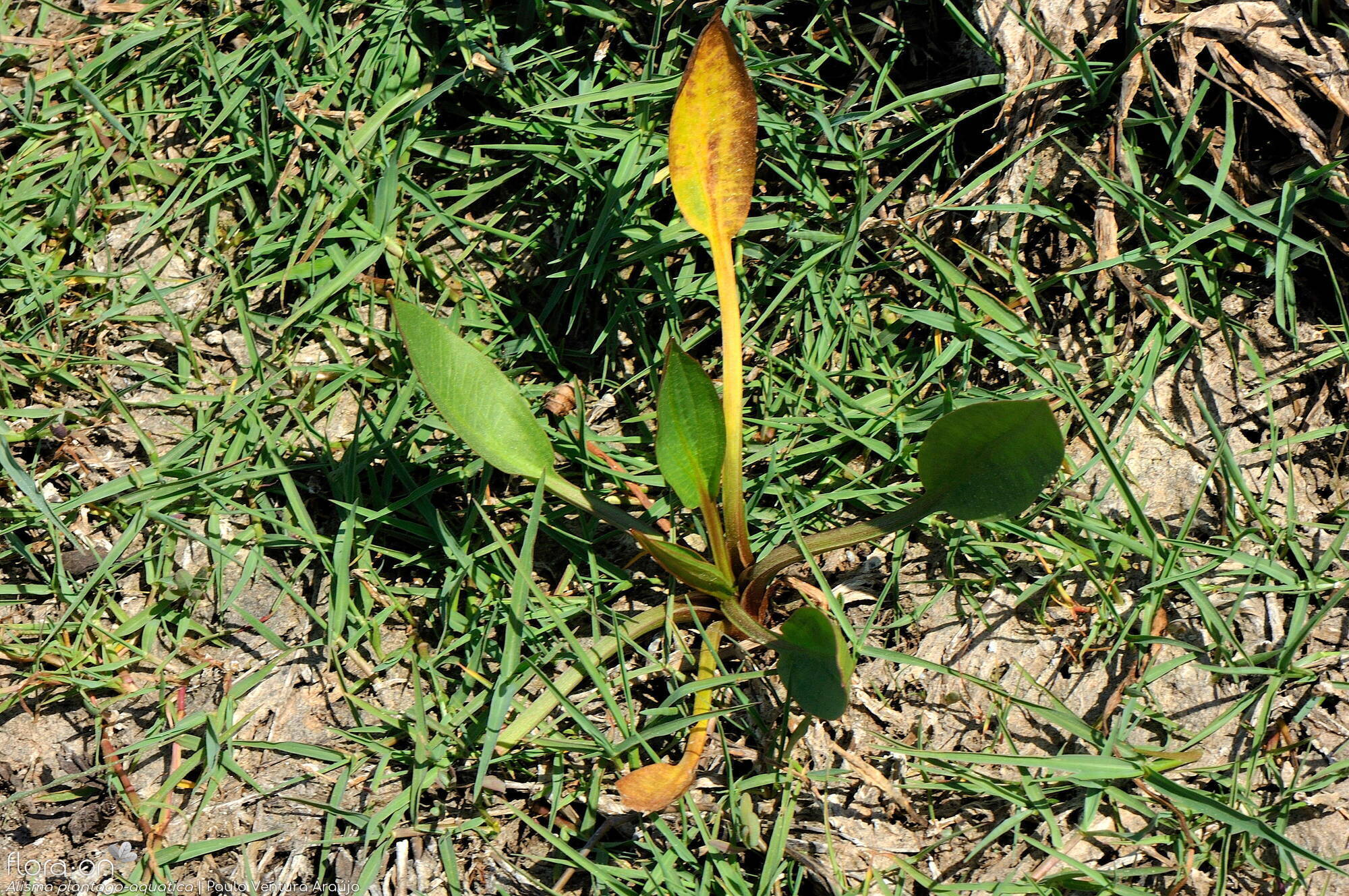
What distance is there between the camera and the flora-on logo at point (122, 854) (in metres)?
1.71

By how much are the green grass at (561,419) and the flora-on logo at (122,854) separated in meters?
0.02

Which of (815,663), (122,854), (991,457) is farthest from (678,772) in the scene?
(122,854)

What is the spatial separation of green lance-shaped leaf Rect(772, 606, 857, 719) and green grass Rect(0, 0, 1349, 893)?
0.60ft

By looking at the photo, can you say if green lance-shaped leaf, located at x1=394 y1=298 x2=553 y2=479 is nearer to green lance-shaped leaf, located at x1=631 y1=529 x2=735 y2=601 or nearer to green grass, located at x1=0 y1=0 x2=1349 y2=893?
green grass, located at x1=0 y1=0 x2=1349 y2=893

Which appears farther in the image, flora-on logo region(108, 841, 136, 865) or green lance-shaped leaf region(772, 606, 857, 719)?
flora-on logo region(108, 841, 136, 865)

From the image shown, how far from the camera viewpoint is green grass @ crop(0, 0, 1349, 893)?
167cm

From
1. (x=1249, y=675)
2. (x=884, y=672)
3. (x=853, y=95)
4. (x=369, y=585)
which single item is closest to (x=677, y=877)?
(x=884, y=672)

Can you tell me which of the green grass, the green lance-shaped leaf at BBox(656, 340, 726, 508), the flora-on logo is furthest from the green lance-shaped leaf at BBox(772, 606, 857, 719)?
the flora-on logo

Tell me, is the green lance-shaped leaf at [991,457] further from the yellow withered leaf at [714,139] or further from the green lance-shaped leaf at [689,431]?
the yellow withered leaf at [714,139]

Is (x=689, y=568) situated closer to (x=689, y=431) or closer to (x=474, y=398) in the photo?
(x=689, y=431)

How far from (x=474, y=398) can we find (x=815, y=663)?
675 millimetres

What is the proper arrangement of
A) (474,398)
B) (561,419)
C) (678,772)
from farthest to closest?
1. (561,419)
2. (474,398)
3. (678,772)

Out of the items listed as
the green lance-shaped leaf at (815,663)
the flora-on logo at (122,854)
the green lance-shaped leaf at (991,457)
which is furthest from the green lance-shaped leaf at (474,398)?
the flora-on logo at (122,854)

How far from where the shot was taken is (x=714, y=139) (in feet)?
5.64
